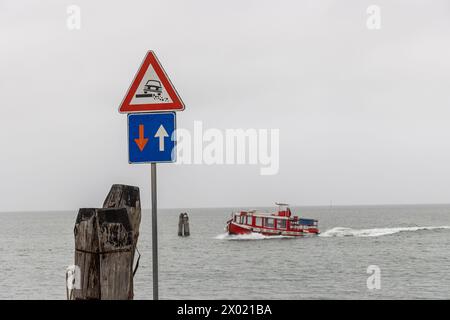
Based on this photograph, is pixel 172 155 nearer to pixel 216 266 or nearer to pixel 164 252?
pixel 216 266

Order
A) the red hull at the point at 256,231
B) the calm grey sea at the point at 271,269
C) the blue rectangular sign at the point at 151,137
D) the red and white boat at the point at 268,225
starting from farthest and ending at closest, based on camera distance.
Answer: the red and white boat at the point at 268,225, the red hull at the point at 256,231, the calm grey sea at the point at 271,269, the blue rectangular sign at the point at 151,137

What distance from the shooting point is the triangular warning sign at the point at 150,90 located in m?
4.44

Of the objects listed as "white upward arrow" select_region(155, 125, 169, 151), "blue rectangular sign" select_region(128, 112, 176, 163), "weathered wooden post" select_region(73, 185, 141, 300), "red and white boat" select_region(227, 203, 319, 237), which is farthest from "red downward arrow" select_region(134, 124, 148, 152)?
"red and white boat" select_region(227, 203, 319, 237)

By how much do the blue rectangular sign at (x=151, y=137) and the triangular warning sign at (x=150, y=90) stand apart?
72 mm

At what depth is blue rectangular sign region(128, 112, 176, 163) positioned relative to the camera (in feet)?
14.3

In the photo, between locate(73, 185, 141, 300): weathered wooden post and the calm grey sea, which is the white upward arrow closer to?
locate(73, 185, 141, 300): weathered wooden post

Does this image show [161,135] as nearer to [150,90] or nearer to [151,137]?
[151,137]

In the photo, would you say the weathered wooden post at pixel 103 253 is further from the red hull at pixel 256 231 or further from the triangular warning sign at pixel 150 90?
the red hull at pixel 256 231

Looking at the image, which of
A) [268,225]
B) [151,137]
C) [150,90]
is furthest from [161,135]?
[268,225]

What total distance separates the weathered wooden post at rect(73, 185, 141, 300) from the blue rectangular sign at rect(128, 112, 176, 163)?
68 cm

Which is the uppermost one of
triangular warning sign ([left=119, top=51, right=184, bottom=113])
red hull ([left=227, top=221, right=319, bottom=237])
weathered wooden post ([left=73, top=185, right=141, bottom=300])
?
triangular warning sign ([left=119, top=51, right=184, bottom=113])

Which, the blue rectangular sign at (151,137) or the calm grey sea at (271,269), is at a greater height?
the blue rectangular sign at (151,137)

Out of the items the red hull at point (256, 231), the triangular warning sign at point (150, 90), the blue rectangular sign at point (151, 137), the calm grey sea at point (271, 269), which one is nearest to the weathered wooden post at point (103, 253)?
the blue rectangular sign at point (151, 137)
